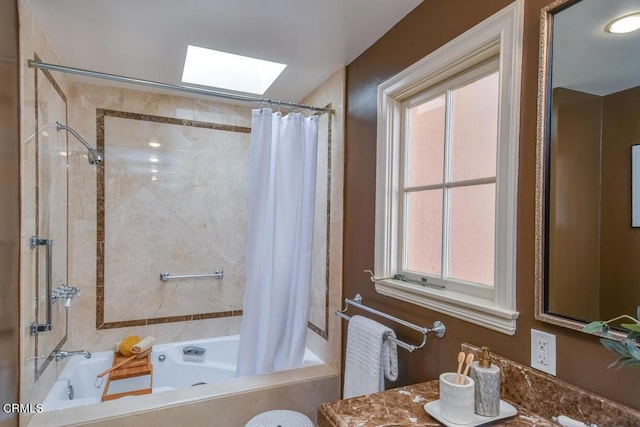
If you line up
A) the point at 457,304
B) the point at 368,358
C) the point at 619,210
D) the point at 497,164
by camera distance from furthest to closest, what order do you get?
the point at 368,358, the point at 457,304, the point at 497,164, the point at 619,210

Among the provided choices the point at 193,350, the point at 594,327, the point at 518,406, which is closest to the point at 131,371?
the point at 193,350

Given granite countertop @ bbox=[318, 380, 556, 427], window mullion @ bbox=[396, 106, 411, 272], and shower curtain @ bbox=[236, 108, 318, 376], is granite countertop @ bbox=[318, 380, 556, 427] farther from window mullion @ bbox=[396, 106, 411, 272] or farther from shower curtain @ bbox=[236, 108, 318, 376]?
shower curtain @ bbox=[236, 108, 318, 376]

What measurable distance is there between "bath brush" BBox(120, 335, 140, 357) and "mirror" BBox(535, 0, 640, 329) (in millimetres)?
2602

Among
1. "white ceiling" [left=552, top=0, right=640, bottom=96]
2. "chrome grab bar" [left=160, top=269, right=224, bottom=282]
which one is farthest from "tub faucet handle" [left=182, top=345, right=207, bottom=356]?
"white ceiling" [left=552, top=0, right=640, bottom=96]

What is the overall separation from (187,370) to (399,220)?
2.09 m

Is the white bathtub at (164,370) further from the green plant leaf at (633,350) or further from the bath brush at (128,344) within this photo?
the green plant leaf at (633,350)

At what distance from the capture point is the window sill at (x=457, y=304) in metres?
1.16

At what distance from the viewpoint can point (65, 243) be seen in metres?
2.38

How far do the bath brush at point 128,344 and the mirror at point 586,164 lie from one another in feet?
8.54

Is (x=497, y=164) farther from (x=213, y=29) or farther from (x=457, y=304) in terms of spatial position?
(x=213, y=29)

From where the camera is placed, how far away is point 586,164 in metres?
0.97

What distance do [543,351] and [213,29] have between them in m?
1.99

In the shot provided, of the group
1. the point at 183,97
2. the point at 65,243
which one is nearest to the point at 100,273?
the point at 65,243

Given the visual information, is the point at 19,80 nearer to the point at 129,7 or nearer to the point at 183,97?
the point at 129,7
